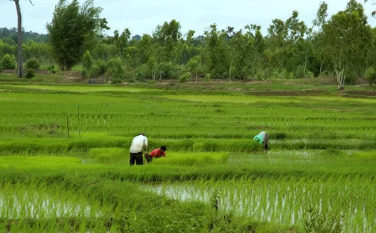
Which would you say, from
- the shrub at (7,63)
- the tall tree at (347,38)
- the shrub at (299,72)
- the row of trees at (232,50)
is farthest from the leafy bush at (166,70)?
the tall tree at (347,38)

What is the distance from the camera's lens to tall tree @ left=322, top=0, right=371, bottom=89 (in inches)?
1435

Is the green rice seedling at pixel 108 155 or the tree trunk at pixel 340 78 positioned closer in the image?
the green rice seedling at pixel 108 155

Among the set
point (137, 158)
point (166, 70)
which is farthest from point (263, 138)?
point (166, 70)

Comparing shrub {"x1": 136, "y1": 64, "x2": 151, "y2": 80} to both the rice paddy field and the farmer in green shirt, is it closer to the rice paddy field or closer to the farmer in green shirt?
the rice paddy field

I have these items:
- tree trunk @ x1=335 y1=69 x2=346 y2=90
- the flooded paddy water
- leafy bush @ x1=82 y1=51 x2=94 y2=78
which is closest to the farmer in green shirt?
the flooded paddy water

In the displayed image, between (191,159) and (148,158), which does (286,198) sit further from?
(148,158)

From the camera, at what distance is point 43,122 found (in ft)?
48.9

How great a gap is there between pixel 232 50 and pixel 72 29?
15.6 m

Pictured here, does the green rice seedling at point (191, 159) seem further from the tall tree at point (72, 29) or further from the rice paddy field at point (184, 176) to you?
the tall tree at point (72, 29)

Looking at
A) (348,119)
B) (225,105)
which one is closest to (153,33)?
(225,105)

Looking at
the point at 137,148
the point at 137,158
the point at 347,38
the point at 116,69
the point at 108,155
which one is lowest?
the point at 108,155

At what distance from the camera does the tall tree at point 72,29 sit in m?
45.8

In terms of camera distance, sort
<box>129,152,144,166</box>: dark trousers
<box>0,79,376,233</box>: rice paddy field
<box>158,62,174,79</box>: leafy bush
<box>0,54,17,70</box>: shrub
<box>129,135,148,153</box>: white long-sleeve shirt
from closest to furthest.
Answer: <box>0,79,376,233</box>: rice paddy field, <box>129,135,148,153</box>: white long-sleeve shirt, <box>129,152,144,166</box>: dark trousers, <box>158,62,174,79</box>: leafy bush, <box>0,54,17,70</box>: shrub

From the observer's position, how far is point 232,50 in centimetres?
4912
